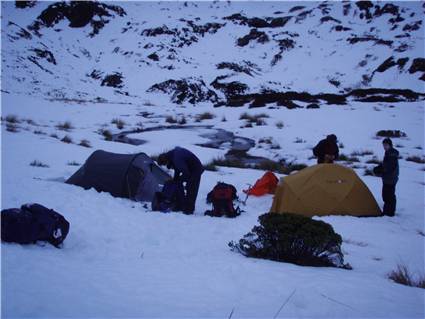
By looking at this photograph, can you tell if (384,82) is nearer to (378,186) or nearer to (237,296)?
(378,186)

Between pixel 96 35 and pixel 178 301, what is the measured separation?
46.0 meters

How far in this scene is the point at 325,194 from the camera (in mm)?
7129

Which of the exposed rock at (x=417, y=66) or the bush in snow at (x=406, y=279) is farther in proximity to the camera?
the exposed rock at (x=417, y=66)

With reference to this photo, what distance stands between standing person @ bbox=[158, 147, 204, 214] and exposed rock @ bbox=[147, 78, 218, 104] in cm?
2464

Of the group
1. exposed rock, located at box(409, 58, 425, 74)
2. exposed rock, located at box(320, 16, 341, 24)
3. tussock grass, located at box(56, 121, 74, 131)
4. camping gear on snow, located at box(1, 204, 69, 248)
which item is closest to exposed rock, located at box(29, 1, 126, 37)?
exposed rock, located at box(320, 16, 341, 24)

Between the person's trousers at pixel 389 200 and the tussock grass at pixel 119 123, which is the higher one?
the tussock grass at pixel 119 123

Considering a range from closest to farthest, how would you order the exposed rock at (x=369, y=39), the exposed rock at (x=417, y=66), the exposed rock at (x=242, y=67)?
the exposed rock at (x=417, y=66), the exposed rock at (x=369, y=39), the exposed rock at (x=242, y=67)

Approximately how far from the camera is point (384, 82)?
3150cm

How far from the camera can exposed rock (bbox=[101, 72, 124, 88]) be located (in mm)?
33781

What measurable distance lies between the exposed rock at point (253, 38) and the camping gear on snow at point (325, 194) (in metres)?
39.1

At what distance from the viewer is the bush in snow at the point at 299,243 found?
4.46 meters

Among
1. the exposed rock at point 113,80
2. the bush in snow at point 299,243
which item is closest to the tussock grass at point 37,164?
the bush in snow at point 299,243

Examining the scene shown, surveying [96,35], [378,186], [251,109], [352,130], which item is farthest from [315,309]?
[96,35]

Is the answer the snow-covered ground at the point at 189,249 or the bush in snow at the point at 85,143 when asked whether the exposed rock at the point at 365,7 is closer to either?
the snow-covered ground at the point at 189,249
